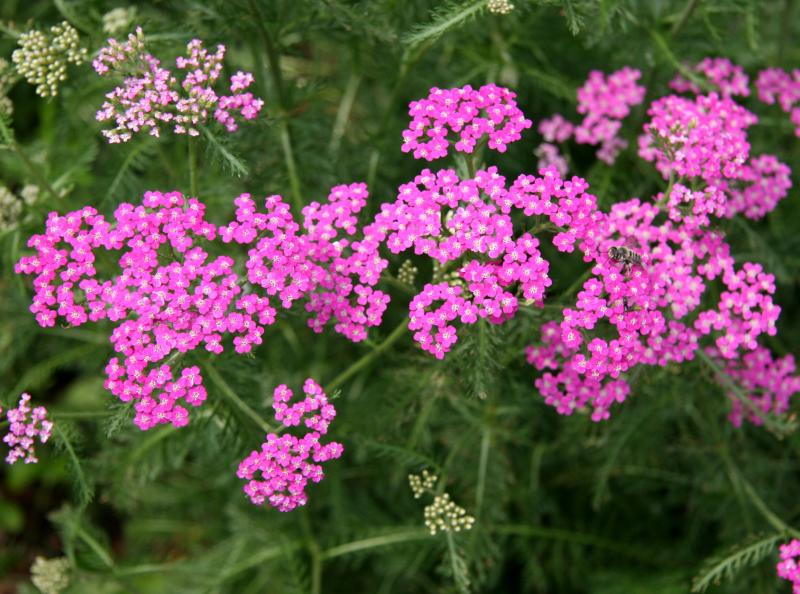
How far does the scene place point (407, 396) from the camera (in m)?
4.17

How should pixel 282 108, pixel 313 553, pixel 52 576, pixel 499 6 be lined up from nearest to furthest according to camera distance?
pixel 499 6 → pixel 52 576 → pixel 282 108 → pixel 313 553

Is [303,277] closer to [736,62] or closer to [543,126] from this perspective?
[543,126]

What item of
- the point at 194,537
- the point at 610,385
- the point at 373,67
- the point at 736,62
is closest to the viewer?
the point at 610,385

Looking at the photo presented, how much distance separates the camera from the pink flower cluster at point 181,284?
129 inches

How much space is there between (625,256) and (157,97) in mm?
2068

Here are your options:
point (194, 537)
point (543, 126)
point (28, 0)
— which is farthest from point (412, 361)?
point (28, 0)

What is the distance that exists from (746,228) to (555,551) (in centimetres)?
247

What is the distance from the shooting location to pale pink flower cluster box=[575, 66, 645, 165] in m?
4.54

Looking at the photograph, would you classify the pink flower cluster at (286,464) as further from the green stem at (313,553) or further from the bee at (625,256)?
the green stem at (313,553)

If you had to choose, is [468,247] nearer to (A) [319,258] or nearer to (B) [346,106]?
(A) [319,258]

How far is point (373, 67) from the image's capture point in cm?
483

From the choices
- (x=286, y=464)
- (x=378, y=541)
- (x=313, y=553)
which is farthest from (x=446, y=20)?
(x=313, y=553)

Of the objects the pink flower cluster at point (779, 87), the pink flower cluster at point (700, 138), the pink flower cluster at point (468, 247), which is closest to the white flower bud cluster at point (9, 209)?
the pink flower cluster at point (468, 247)

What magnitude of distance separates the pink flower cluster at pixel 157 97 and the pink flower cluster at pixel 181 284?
33 cm
